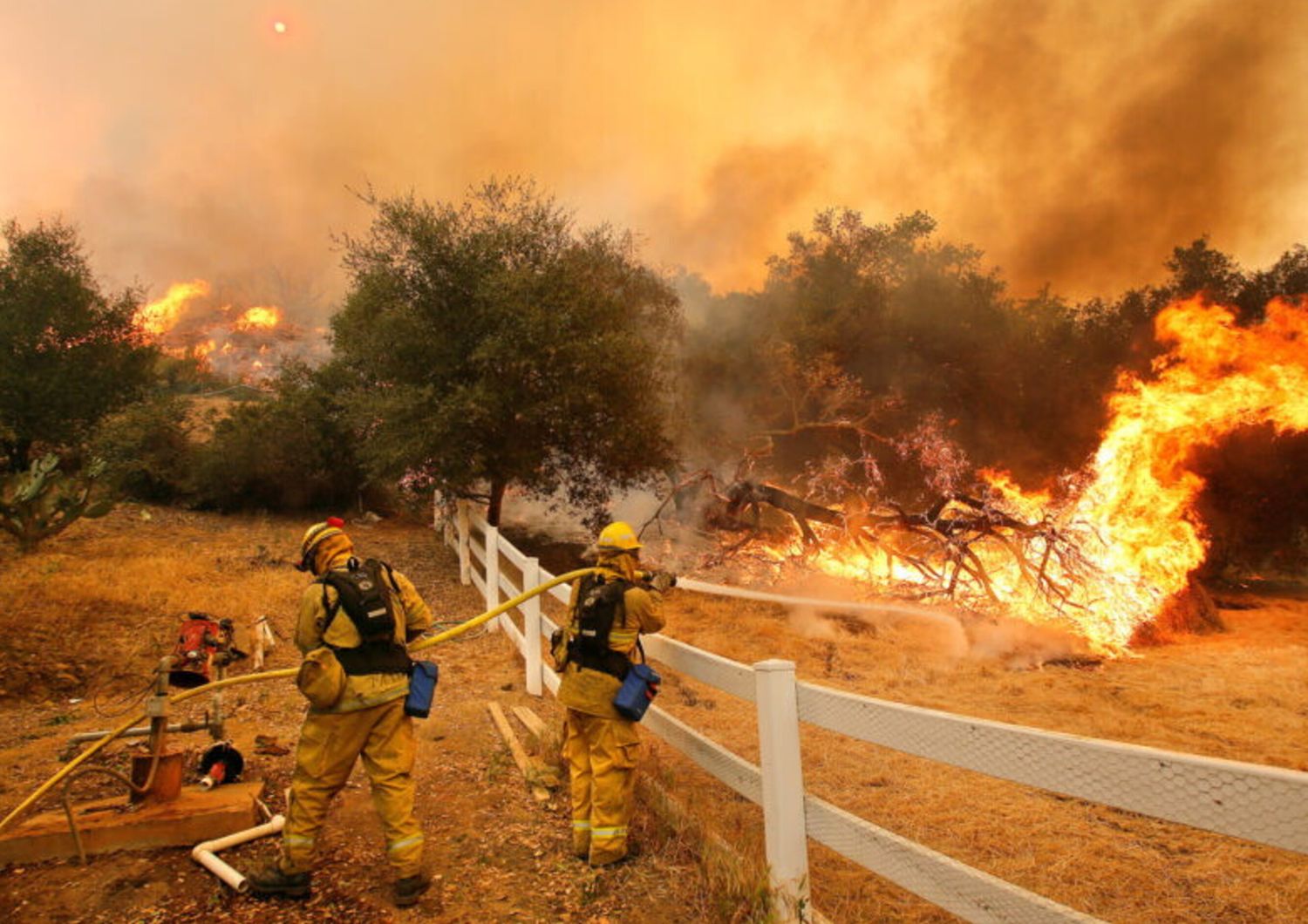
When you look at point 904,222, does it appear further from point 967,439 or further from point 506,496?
point 506,496

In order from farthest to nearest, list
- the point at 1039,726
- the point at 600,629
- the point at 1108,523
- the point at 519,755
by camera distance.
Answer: the point at 1108,523, the point at 1039,726, the point at 519,755, the point at 600,629

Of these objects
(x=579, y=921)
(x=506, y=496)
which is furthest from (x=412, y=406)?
(x=579, y=921)

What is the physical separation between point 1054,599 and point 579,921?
425 inches

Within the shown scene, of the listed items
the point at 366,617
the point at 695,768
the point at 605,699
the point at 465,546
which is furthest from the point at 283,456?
the point at 605,699

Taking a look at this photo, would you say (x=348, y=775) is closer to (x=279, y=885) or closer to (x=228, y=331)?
(x=279, y=885)

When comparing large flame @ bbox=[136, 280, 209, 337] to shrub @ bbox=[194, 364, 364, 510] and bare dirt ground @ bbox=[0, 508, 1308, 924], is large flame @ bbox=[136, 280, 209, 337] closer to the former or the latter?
shrub @ bbox=[194, 364, 364, 510]

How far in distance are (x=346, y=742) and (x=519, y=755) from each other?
2.01 m

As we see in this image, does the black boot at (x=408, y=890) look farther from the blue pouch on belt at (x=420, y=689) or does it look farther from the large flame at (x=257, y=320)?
the large flame at (x=257, y=320)

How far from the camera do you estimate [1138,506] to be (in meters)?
12.9

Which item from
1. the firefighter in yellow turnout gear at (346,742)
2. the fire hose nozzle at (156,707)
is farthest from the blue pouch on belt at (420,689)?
the fire hose nozzle at (156,707)

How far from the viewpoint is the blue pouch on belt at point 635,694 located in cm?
428

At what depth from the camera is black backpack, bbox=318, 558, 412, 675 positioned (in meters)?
4.09

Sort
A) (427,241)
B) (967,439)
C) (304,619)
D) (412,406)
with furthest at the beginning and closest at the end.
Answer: (967,439) → (427,241) → (412,406) → (304,619)

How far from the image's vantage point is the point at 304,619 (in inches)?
159
